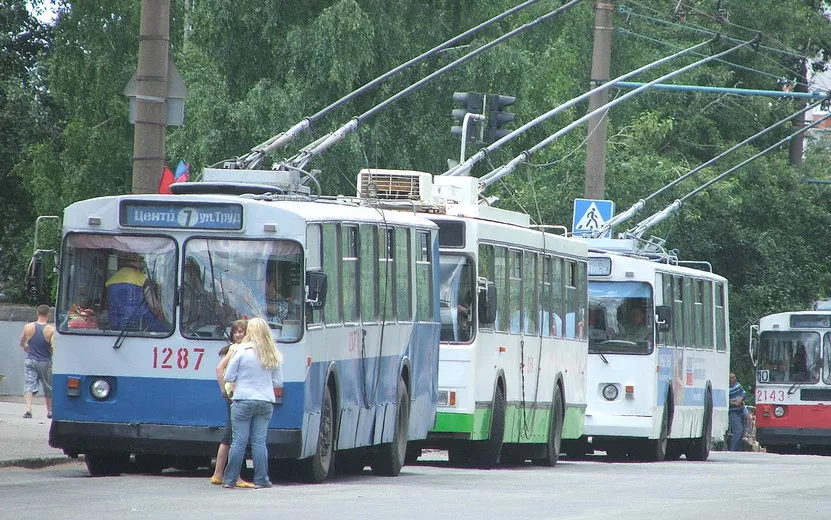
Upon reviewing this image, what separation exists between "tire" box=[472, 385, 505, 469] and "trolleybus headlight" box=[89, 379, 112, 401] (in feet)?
21.0

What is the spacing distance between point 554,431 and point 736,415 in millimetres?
17345

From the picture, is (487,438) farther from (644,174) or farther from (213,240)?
(644,174)

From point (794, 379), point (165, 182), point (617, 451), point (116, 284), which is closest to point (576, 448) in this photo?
point (617, 451)

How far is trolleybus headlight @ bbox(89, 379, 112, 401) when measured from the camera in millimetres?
15773

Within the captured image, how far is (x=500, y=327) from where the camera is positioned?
21.6 m

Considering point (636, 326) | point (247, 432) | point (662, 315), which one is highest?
point (662, 315)

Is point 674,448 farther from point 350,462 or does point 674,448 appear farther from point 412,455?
point 350,462

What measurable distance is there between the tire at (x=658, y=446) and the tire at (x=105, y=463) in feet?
40.9

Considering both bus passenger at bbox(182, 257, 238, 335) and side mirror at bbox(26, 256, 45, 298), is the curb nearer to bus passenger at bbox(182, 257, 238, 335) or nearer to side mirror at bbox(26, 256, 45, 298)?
side mirror at bbox(26, 256, 45, 298)

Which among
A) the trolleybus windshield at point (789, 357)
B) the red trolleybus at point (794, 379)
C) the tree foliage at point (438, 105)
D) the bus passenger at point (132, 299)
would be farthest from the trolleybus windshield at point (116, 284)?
the trolleybus windshield at point (789, 357)

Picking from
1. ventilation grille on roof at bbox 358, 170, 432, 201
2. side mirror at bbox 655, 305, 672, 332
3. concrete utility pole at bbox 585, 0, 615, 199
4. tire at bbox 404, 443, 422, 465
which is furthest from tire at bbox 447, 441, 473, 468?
concrete utility pole at bbox 585, 0, 615, 199

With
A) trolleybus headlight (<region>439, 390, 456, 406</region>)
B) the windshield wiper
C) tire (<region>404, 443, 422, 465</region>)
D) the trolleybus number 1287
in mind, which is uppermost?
the windshield wiper

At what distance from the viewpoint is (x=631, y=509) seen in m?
14.3

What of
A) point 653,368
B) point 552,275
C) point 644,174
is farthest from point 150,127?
point 644,174
